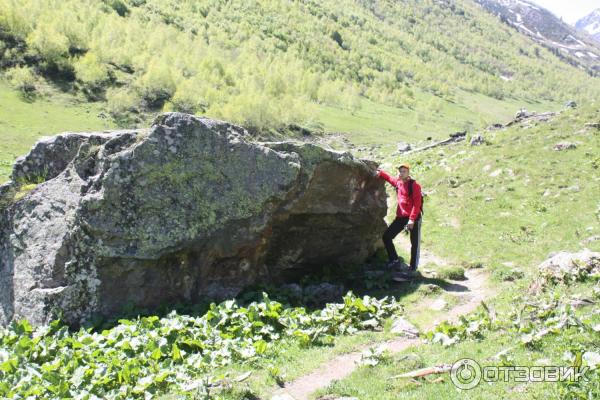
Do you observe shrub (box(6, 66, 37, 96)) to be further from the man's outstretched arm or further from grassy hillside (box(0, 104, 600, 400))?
grassy hillside (box(0, 104, 600, 400))

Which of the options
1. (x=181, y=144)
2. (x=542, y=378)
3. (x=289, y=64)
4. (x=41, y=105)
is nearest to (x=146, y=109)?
(x=41, y=105)

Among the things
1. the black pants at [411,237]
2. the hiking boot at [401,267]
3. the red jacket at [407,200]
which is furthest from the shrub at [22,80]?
the hiking boot at [401,267]

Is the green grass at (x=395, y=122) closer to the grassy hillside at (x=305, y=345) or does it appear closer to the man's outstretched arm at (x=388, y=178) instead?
the man's outstretched arm at (x=388, y=178)

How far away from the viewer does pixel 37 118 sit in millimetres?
79875

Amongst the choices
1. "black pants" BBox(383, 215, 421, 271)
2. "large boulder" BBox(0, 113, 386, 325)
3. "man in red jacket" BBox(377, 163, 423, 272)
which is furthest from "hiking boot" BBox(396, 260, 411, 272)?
"large boulder" BBox(0, 113, 386, 325)

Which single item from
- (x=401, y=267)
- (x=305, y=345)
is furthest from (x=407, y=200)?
(x=305, y=345)

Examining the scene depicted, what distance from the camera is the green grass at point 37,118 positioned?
65306 millimetres

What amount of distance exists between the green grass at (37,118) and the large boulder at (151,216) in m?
48.2

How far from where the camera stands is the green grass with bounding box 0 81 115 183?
214 feet

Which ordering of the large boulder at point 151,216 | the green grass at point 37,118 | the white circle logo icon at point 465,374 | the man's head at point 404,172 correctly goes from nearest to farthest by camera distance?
the white circle logo icon at point 465,374 < the large boulder at point 151,216 < the man's head at point 404,172 < the green grass at point 37,118

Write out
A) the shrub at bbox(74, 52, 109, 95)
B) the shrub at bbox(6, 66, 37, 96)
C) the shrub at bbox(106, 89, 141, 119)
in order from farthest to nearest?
the shrub at bbox(74, 52, 109, 95) < the shrub at bbox(106, 89, 141, 119) < the shrub at bbox(6, 66, 37, 96)

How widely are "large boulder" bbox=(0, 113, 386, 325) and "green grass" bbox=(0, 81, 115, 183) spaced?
48177 mm

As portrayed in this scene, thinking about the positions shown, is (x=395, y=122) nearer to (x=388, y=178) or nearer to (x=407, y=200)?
(x=388, y=178)

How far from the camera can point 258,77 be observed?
143375 mm
